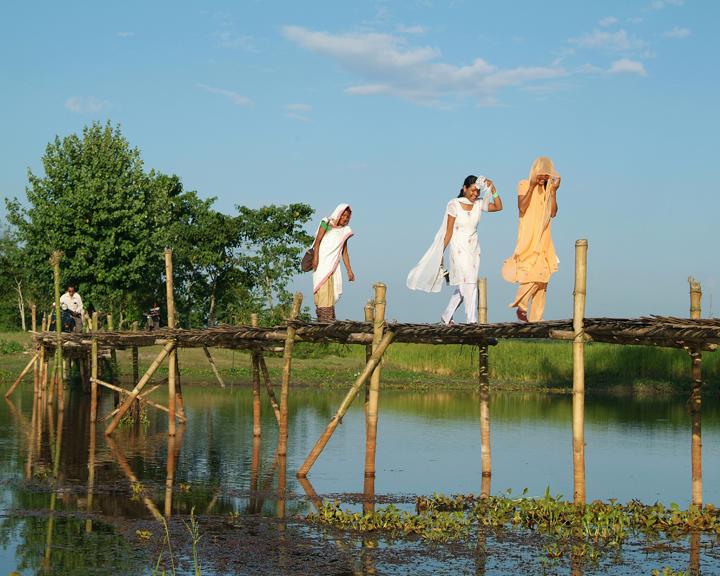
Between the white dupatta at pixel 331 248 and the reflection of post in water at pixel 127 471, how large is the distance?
12.6ft

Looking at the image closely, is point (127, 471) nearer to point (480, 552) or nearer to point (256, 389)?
point (256, 389)

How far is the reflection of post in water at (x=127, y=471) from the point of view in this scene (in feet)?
40.8

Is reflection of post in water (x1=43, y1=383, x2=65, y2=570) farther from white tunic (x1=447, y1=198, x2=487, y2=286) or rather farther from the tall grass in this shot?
the tall grass

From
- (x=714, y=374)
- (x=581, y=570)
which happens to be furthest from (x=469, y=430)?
(x=714, y=374)

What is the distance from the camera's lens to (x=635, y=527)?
11648 mm

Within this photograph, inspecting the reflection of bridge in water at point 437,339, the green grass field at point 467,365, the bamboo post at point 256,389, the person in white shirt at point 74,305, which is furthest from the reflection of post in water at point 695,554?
the green grass field at point 467,365

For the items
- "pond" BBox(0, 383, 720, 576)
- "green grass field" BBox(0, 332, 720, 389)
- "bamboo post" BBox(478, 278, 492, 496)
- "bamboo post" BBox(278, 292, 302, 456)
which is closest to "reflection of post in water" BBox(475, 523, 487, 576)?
"pond" BBox(0, 383, 720, 576)

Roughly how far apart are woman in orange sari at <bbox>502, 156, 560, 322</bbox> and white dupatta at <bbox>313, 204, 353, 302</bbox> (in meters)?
2.69

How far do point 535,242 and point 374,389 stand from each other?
9.85 ft

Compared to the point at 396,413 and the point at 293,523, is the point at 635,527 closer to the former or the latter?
the point at 293,523

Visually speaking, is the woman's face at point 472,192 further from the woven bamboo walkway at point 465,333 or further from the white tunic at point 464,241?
the woven bamboo walkway at point 465,333

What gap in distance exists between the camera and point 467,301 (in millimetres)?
13906

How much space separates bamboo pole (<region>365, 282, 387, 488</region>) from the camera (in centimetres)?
1398

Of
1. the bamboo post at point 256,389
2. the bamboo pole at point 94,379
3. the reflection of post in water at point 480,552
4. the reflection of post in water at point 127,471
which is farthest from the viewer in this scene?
the bamboo pole at point 94,379
